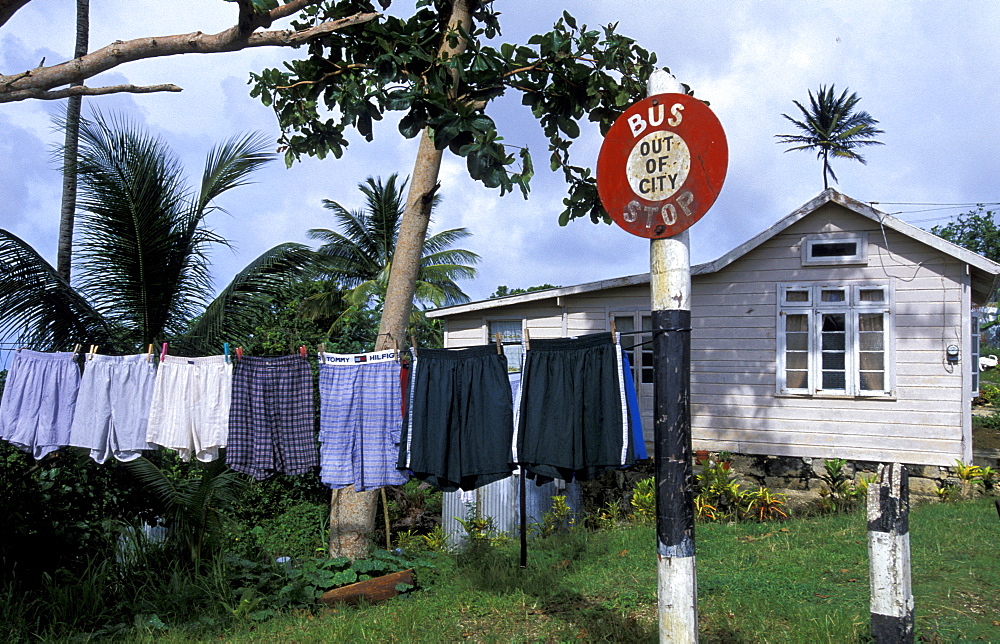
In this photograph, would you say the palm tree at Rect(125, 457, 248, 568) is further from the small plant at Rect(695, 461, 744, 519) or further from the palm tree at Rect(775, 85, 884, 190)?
the palm tree at Rect(775, 85, 884, 190)

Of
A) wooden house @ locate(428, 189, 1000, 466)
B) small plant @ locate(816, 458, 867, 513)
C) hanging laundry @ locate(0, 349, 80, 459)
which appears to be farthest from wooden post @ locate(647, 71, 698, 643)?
small plant @ locate(816, 458, 867, 513)

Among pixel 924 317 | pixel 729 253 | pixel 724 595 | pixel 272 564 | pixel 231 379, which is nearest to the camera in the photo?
pixel 724 595

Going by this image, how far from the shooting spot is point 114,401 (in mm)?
6082

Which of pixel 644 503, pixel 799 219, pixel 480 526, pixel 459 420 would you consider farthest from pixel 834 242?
pixel 459 420

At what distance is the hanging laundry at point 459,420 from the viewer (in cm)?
493

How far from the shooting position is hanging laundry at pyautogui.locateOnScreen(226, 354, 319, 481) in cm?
591

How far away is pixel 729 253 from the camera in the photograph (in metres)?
10.9

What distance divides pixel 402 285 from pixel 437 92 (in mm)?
2366

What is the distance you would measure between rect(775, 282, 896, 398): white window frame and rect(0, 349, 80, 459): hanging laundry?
30.0 feet

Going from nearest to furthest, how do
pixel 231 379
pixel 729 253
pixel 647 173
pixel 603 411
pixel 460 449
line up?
pixel 647 173, pixel 603 411, pixel 460 449, pixel 231 379, pixel 729 253

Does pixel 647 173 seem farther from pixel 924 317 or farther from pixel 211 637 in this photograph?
pixel 924 317

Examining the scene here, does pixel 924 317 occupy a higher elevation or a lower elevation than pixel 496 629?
higher

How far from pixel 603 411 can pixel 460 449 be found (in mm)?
1092

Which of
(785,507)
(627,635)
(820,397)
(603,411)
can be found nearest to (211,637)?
(627,635)
